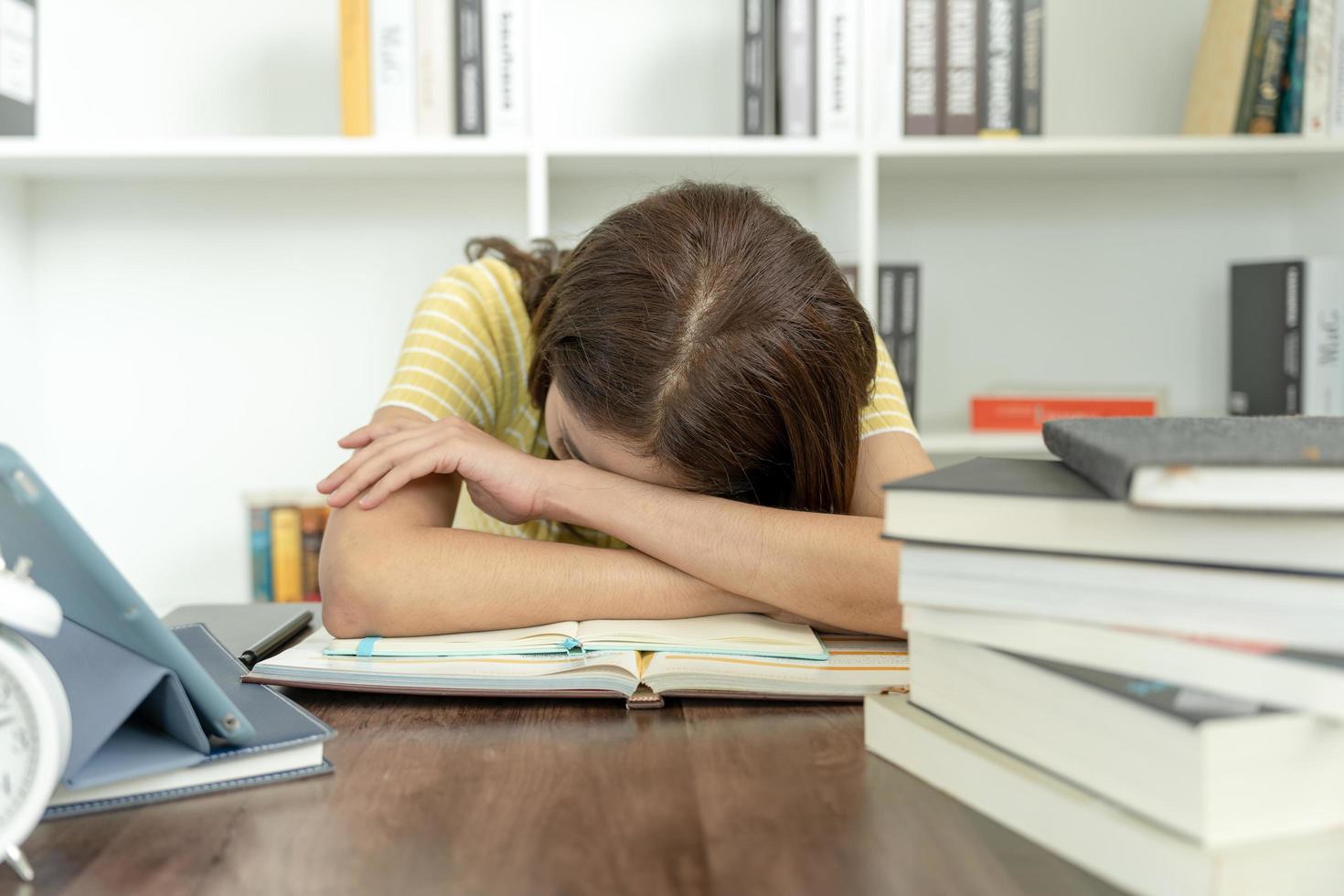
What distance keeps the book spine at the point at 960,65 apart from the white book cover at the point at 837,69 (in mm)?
142

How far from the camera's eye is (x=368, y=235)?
2096 mm

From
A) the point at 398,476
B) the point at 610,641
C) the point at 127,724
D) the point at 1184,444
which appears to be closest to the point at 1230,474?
the point at 1184,444

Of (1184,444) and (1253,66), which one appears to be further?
(1253,66)

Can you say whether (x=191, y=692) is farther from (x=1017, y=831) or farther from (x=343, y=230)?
(x=343, y=230)

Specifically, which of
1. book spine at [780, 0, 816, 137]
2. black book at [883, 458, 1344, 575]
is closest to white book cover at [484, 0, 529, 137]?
book spine at [780, 0, 816, 137]

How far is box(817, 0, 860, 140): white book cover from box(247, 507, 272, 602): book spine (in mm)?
1090

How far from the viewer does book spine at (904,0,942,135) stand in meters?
1.81

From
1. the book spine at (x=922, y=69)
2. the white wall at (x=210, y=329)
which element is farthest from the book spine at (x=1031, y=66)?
the white wall at (x=210, y=329)

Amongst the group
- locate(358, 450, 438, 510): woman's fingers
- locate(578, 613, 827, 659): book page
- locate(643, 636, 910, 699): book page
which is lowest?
locate(643, 636, 910, 699): book page

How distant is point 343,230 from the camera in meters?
2.09

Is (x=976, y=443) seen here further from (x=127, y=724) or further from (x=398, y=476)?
(x=127, y=724)

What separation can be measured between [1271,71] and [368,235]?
1.53m

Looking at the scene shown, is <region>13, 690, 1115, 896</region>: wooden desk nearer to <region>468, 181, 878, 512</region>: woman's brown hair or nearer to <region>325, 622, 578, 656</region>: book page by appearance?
<region>325, 622, 578, 656</region>: book page

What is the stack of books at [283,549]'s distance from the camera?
75.3 inches
